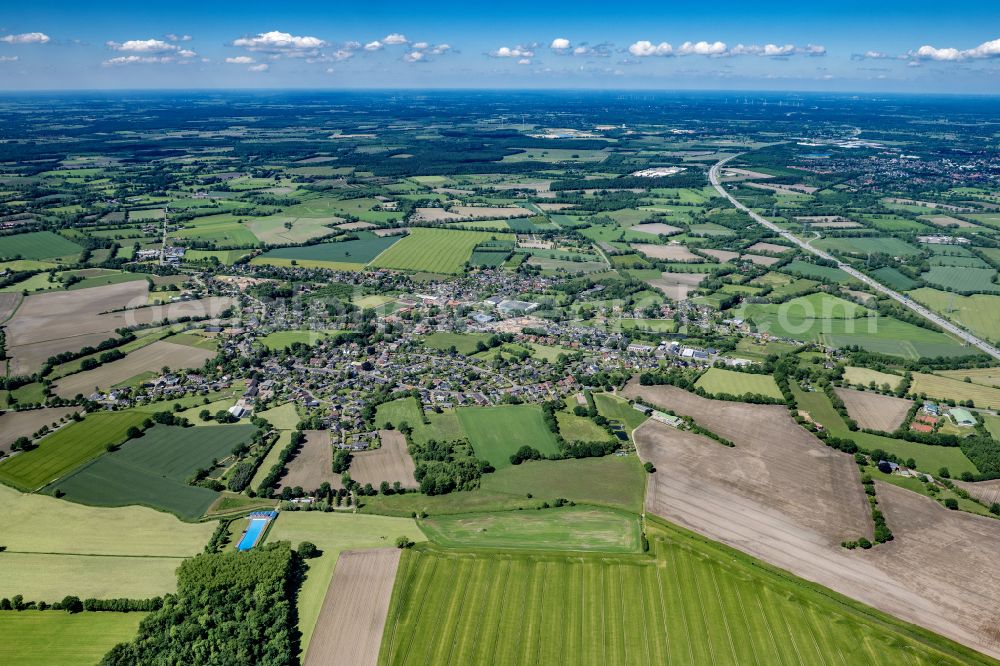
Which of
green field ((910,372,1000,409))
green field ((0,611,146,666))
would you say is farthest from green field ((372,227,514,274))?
green field ((0,611,146,666))

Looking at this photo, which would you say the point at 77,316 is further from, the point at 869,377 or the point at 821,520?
the point at 869,377

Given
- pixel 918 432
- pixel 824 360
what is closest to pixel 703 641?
pixel 918 432

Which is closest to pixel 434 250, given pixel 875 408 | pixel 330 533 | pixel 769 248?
pixel 769 248

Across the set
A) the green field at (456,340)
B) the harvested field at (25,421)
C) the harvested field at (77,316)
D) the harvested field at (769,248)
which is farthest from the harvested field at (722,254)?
the harvested field at (25,421)

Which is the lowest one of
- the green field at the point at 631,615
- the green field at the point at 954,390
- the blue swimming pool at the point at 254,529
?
the green field at the point at 631,615

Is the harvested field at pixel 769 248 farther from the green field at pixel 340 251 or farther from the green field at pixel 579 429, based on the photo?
the green field at pixel 579 429
